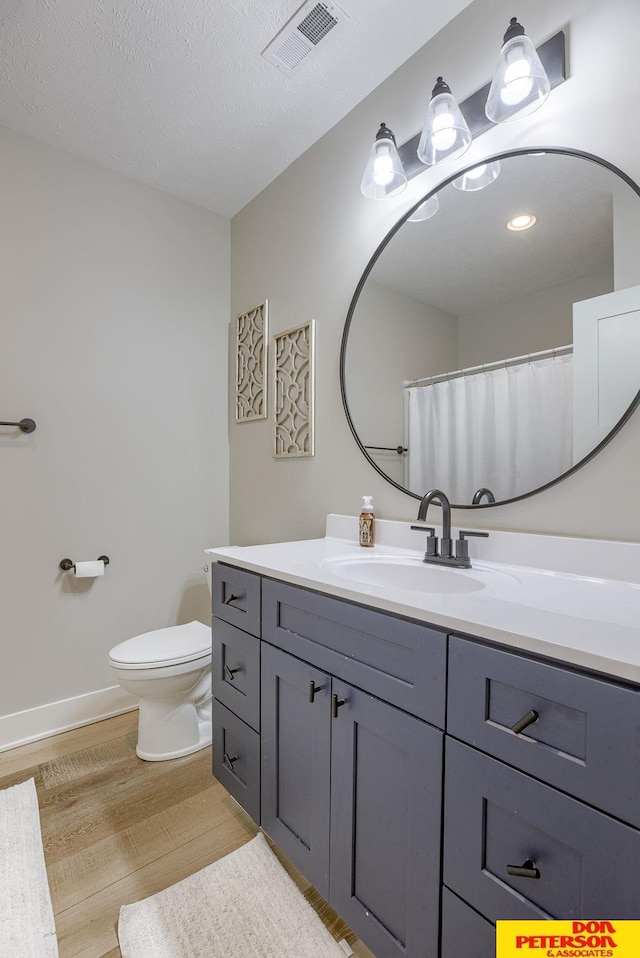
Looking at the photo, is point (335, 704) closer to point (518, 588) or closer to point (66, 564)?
point (518, 588)

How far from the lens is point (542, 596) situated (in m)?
0.97

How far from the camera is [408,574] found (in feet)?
4.39

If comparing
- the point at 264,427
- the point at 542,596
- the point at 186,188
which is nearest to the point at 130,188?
the point at 186,188

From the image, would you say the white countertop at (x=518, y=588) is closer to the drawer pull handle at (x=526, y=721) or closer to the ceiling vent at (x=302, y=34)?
the drawer pull handle at (x=526, y=721)

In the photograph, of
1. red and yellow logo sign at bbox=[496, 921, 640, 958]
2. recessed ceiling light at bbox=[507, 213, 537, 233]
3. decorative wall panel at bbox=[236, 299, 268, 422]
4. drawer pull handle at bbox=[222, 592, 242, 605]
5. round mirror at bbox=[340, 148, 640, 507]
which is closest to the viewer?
red and yellow logo sign at bbox=[496, 921, 640, 958]

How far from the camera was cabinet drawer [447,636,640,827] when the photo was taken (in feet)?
1.97

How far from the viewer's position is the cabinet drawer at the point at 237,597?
1304 millimetres

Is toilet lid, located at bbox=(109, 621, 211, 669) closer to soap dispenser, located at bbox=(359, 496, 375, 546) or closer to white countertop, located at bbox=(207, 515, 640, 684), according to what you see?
white countertop, located at bbox=(207, 515, 640, 684)

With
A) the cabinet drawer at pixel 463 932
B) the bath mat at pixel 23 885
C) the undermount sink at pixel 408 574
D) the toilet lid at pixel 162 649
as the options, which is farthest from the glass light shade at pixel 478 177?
the bath mat at pixel 23 885

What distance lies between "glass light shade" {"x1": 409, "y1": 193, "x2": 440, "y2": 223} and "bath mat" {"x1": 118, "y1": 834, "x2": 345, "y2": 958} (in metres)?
2.00

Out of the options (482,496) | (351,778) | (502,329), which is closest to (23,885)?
(351,778)

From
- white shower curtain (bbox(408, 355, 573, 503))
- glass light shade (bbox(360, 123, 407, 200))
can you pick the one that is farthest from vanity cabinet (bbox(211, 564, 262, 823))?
glass light shade (bbox(360, 123, 407, 200))

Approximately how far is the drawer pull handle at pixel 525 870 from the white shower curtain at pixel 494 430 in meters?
0.83

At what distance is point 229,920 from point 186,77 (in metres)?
2.56
